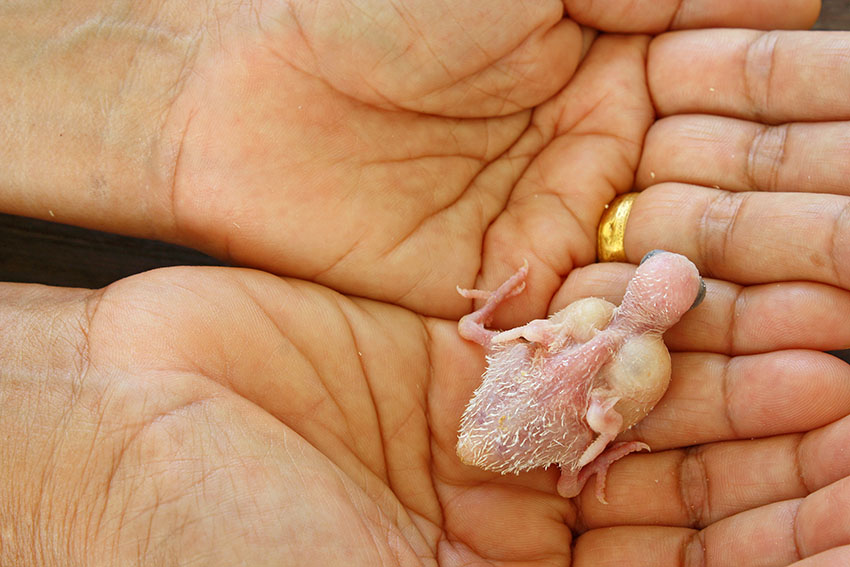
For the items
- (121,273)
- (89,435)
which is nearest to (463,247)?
(89,435)

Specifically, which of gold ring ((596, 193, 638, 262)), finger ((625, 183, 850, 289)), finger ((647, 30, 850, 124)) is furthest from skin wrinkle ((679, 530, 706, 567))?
finger ((647, 30, 850, 124))

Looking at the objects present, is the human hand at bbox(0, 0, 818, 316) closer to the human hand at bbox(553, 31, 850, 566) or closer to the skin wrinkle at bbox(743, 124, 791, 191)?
the human hand at bbox(553, 31, 850, 566)

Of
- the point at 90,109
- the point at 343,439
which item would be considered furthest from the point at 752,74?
the point at 90,109

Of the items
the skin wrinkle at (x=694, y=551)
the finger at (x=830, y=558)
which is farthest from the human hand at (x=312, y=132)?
the finger at (x=830, y=558)

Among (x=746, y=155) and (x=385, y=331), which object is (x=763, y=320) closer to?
(x=746, y=155)

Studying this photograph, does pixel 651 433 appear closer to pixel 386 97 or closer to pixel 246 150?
pixel 386 97

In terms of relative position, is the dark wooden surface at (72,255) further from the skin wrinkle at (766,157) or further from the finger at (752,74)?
the skin wrinkle at (766,157)
